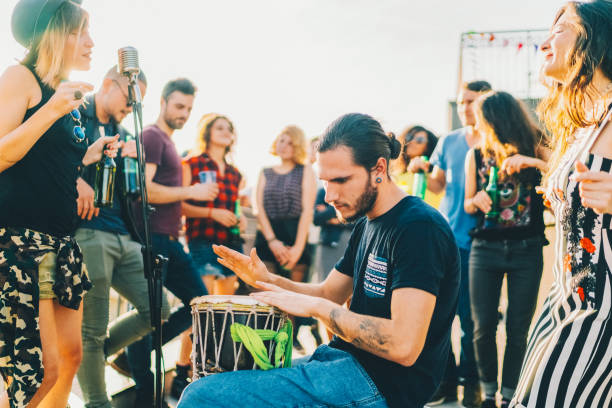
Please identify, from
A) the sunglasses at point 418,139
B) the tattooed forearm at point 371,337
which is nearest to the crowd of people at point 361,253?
the tattooed forearm at point 371,337

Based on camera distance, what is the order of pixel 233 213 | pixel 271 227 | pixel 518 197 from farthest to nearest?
pixel 271 227 → pixel 233 213 → pixel 518 197

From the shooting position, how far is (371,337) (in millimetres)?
1767

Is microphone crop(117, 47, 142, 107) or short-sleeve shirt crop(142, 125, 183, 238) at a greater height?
microphone crop(117, 47, 142, 107)

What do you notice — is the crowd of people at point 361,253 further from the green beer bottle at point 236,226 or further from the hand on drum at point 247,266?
the green beer bottle at point 236,226

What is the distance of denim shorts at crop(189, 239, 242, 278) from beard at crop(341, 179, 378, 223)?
8.11 ft

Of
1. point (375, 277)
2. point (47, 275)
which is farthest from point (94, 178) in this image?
point (375, 277)

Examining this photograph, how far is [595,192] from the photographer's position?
1588 mm

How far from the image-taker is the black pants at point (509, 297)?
11.7ft

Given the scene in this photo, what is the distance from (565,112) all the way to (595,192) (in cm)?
48

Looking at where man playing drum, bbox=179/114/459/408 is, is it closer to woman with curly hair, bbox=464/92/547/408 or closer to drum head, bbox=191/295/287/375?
drum head, bbox=191/295/287/375

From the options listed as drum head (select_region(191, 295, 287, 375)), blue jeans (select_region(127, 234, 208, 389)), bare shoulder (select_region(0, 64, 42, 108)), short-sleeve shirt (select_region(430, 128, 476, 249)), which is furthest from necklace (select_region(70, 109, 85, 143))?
short-sleeve shirt (select_region(430, 128, 476, 249))

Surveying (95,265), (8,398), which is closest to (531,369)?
(8,398)

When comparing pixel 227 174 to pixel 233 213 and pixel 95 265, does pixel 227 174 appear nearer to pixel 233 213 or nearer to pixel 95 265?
pixel 233 213

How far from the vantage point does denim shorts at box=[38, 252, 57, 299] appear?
7.47 feet
